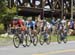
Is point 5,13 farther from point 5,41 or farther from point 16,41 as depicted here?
point 16,41

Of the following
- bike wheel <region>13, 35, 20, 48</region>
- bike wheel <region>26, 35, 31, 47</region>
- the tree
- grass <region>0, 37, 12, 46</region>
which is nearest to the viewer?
bike wheel <region>13, 35, 20, 48</region>

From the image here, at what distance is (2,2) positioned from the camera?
108ft

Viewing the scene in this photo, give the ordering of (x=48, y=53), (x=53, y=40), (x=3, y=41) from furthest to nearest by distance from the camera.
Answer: (x=53, y=40), (x=3, y=41), (x=48, y=53)

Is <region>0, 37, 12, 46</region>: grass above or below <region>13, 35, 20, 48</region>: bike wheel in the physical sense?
below

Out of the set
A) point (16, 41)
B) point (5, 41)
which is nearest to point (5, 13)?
point (5, 41)

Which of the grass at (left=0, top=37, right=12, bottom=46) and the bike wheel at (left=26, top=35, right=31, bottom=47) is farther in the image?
the grass at (left=0, top=37, right=12, bottom=46)

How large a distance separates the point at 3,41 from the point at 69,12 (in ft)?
88.9

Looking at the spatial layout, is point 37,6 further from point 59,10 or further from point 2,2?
point 2,2

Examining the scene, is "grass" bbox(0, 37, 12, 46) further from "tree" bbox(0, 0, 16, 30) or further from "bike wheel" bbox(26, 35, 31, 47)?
"tree" bbox(0, 0, 16, 30)

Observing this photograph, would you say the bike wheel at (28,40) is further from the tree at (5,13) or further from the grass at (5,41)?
the tree at (5,13)

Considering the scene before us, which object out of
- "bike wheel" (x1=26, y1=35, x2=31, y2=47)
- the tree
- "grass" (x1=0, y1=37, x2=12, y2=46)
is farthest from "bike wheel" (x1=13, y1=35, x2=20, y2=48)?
the tree

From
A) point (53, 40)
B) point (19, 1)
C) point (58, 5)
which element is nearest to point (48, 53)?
point (53, 40)

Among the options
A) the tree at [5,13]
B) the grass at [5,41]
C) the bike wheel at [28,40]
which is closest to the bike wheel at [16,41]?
the bike wheel at [28,40]

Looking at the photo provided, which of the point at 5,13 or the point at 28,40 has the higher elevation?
the point at 5,13
